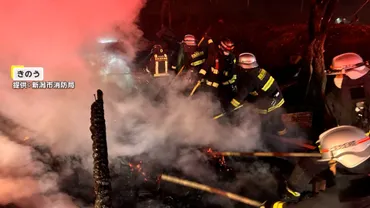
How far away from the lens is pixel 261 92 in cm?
647

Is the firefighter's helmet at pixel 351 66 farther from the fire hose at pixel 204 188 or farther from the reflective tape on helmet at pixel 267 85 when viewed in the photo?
the fire hose at pixel 204 188

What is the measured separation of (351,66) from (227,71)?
263 cm

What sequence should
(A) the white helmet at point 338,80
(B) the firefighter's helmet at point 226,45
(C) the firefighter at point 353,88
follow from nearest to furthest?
(C) the firefighter at point 353,88 < (A) the white helmet at point 338,80 < (B) the firefighter's helmet at point 226,45

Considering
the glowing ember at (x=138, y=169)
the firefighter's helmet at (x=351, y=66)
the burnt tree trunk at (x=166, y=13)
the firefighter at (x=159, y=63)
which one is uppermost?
the burnt tree trunk at (x=166, y=13)

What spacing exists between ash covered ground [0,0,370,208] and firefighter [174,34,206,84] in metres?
1.18

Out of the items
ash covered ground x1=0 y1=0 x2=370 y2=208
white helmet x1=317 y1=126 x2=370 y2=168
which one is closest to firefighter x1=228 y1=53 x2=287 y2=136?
ash covered ground x1=0 y1=0 x2=370 y2=208

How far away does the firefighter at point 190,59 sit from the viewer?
303 inches

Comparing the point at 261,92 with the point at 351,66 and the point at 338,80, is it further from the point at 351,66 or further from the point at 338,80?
the point at 351,66

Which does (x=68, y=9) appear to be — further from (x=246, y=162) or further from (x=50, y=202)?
(x=246, y=162)

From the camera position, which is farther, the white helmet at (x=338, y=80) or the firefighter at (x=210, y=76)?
the firefighter at (x=210, y=76)

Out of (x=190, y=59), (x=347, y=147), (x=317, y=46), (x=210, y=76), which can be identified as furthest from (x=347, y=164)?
(x=317, y=46)

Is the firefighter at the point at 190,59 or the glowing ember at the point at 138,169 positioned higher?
the firefighter at the point at 190,59

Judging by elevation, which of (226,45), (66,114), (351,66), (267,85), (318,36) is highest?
(318,36)

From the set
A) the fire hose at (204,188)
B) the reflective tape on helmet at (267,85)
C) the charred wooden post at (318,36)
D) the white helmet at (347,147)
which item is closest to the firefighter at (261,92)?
the reflective tape on helmet at (267,85)
